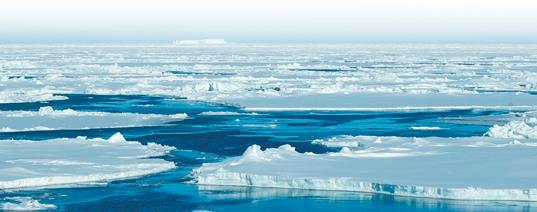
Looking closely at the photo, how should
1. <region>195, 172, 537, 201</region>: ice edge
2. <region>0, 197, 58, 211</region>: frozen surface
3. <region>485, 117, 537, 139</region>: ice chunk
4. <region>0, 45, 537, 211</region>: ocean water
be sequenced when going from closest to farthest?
<region>0, 197, 58, 211</region>: frozen surface → <region>195, 172, 537, 201</region>: ice edge → <region>0, 45, 537, 211</region>: ocean water → <region>485, 117, 537, 139</region>: ice chunk

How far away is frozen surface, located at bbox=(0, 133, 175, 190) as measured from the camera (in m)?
9.85

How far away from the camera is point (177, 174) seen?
1061 cm

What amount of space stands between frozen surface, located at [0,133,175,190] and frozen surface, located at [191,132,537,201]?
3.98 ft

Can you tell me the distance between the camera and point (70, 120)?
1652 centimetres

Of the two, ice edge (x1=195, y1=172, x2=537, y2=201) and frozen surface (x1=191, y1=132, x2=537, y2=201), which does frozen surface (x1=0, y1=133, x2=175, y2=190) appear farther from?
ice edge (x1=195, y1=172, x2=537, y2=201)

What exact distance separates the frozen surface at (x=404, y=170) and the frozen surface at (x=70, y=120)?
6.24 meters

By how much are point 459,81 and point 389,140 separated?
17.8m

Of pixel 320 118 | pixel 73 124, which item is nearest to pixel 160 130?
pixel 73 124

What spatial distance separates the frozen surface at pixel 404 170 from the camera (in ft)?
29.2

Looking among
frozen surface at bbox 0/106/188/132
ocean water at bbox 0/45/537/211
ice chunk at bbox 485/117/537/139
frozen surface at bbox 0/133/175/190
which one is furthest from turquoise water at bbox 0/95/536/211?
ice chunk at bbox 485/117/537/139

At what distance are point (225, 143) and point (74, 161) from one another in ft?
11.8

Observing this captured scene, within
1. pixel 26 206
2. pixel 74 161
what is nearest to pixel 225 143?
pixel 74 161

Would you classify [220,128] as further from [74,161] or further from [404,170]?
[404,170]

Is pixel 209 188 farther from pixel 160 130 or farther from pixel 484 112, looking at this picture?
pixel 484 112
